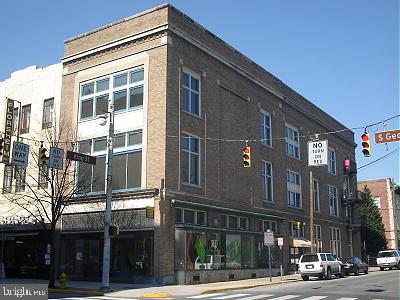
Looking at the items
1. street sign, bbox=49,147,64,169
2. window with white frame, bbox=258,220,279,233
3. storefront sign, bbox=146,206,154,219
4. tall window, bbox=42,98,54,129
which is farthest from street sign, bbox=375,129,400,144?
tall window, bbox=42,98,54,129

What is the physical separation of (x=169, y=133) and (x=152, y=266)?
7.40 m

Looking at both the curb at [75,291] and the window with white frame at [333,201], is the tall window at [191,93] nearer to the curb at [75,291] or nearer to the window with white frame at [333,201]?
the curb at [75,291]

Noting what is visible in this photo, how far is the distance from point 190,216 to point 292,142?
18962mm

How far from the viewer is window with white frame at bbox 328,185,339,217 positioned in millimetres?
54438

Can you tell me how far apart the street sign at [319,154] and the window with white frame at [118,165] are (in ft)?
34.1

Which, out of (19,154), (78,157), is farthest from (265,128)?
(19,154)

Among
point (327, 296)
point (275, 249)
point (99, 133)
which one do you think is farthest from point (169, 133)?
point (275, 249)

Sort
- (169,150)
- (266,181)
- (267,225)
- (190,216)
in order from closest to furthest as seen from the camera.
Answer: (169,150) < (190,216) < (267,225) < (266,181)

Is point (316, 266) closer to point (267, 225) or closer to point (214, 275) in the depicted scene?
point (214, 275)

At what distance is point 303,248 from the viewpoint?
45.1 metres

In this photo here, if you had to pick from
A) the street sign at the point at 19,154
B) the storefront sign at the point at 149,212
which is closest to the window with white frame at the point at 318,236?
the storefront sign at the point at 149,212

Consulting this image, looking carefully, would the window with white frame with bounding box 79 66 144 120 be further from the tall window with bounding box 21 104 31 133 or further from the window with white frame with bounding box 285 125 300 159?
the window with white frame with bounding box 285 125 300 159

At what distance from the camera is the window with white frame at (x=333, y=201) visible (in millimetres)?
54438

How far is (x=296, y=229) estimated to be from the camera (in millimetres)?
44281
